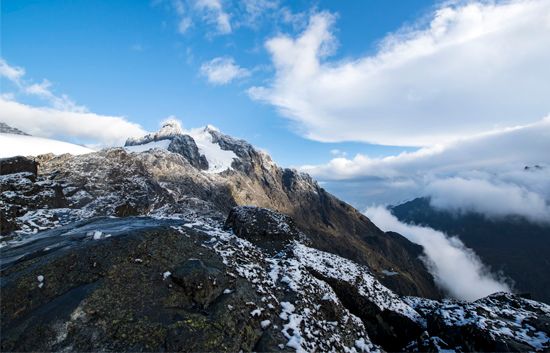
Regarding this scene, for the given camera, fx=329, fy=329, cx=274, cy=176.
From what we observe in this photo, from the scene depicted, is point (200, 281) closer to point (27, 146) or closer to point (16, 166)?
point (16, 166)

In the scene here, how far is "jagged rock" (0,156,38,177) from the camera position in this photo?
4443 cm

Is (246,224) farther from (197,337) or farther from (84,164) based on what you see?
(84,164)

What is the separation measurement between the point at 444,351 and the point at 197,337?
1341 cm

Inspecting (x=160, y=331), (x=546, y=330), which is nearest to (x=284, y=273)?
(x=160, y=331)

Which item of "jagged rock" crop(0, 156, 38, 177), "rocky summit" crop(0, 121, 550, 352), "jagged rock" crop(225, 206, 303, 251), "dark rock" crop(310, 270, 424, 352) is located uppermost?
"jagged rock" crop(0, 156, 38, 177)

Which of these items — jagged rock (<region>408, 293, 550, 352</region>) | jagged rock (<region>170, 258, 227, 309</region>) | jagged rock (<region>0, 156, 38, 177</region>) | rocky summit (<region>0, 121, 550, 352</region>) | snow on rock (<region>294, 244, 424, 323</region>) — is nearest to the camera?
rocky summit (<region>0, 121, 550, 352</region>)

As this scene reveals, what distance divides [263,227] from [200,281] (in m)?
11.9

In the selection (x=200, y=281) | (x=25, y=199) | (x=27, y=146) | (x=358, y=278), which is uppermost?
(x=27, y=146)

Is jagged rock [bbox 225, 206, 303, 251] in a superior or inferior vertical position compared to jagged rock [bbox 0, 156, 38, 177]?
inferior

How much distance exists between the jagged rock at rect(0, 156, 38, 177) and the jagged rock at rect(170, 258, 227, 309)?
42118mm

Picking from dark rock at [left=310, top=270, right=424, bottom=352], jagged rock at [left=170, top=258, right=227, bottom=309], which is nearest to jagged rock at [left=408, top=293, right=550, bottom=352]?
dark rock at [left=310, top=270, right=424, bottom=352]

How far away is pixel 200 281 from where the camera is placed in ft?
50.8

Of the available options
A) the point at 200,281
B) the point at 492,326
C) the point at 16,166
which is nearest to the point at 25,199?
the point at 16,166

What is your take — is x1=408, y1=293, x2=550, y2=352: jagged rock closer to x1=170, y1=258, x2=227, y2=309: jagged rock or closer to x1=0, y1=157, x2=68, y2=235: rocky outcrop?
x1=170, y1=258, x2=227, y2=309: jagged rock
